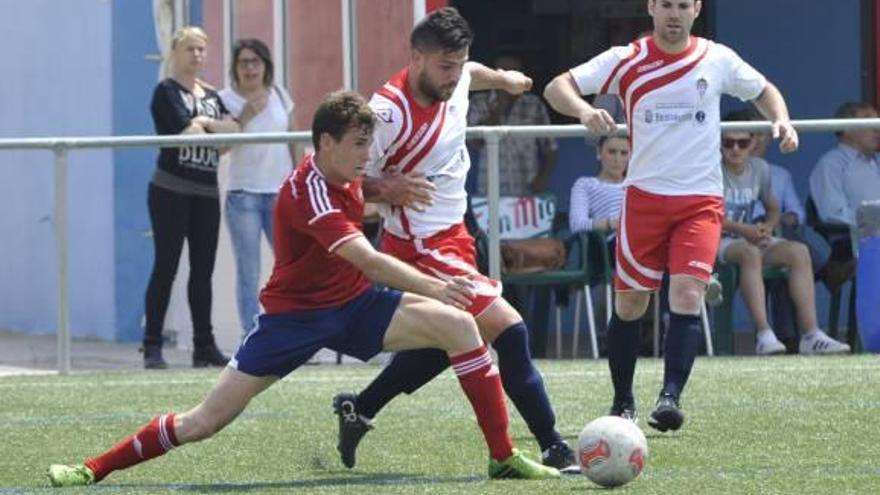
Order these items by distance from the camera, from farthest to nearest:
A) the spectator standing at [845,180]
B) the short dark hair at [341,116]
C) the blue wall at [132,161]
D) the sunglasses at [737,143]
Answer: the blue wall at [132,161] → the spectator standing at [845,180] → the sunglasses at [737,143] → the short dark hair at [341,116]

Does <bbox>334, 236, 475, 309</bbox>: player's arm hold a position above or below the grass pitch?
above

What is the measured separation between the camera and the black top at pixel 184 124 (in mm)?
14500

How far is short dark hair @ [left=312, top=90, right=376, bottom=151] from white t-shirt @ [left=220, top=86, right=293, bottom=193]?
5.64 m

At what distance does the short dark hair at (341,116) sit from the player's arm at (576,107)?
122 cm

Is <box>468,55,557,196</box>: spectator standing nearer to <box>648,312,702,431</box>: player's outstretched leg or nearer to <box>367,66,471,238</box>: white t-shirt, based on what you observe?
<box>648,312,702,431</box>: player's outstretched leg

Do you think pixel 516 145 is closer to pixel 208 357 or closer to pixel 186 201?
pixel 186 201

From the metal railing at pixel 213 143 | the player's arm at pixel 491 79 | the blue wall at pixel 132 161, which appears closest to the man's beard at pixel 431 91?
the player's arm at pixel 491 79

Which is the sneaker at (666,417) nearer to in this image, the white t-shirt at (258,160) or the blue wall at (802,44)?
the white t-shirt at (258,160)

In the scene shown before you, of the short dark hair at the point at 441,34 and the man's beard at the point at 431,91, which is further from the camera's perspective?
the man's beard at the point at 431,91

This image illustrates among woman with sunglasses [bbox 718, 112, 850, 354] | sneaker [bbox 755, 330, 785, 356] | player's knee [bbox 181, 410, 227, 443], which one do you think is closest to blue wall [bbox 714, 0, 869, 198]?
woman with sunglasses [bbox 718, 112, 850, 354]

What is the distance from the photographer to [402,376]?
9.70 meters

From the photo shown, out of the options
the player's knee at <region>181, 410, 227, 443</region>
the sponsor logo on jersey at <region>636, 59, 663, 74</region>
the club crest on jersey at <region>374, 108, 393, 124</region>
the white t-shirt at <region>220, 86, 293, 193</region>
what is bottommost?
the player's knee at <region>181, 410, 227, 443</region>

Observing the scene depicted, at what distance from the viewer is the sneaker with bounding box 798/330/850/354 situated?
14898 mm

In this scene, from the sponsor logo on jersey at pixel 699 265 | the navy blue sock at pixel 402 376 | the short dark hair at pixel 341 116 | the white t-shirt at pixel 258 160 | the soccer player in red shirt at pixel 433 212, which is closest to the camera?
the short dark hair at pixel 341 116
